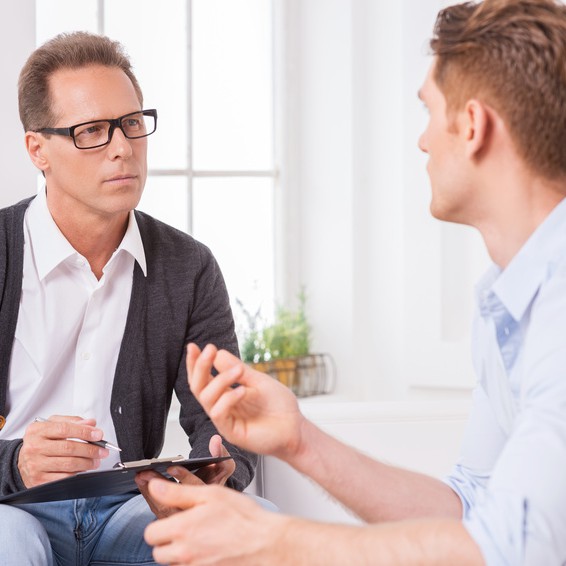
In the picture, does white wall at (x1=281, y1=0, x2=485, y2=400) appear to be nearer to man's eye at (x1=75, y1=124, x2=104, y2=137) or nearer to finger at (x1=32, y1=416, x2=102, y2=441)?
man's eye at (x1=75, y1=124, x2=104, y2=137)

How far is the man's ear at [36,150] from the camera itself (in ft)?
7.90

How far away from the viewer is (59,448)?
192 centimetres

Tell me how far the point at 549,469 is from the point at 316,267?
3.06 metres

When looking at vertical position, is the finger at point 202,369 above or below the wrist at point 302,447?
above

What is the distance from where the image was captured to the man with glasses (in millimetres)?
2197

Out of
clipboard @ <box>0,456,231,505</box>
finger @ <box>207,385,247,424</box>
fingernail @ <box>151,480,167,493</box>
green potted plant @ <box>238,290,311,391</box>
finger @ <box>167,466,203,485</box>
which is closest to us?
fingernail @ <box>151,480,167,493</box>

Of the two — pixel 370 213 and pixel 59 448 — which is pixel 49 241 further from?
pixel 370 213

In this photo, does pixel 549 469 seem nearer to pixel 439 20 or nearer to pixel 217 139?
pixel 439 20

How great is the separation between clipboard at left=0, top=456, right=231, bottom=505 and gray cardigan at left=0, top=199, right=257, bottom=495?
0.30m

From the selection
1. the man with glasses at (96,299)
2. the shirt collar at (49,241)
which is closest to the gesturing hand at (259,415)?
the man with glasses at (96,299)

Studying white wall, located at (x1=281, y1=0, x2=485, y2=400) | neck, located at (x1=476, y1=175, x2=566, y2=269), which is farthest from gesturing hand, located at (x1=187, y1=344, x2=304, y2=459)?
white wall, located at (x1=281, y1=0, x2=485, y2=400)

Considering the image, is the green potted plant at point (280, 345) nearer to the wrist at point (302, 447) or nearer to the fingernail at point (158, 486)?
the wrist at point (302, 447)

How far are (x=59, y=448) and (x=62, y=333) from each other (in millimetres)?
408

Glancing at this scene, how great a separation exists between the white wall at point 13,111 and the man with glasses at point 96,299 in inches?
5.3
